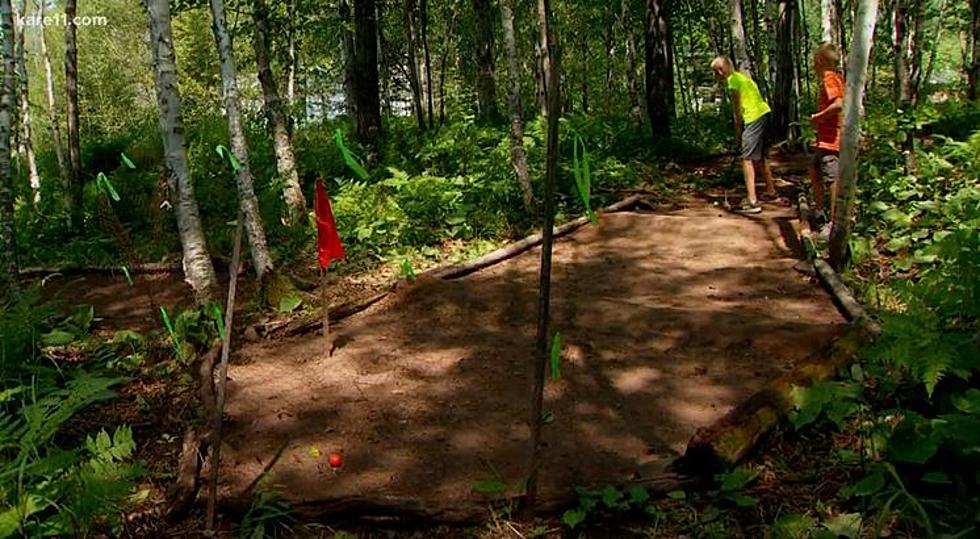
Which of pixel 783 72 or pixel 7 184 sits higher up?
pixel 783 72

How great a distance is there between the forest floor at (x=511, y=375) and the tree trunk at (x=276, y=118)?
2.99 metres

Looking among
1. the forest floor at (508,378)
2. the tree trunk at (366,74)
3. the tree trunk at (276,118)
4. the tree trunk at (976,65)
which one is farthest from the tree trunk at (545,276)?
the tree trunk at (976,65)

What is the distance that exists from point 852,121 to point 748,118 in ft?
9.51

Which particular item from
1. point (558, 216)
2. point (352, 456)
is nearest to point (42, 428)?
point (352, 456)

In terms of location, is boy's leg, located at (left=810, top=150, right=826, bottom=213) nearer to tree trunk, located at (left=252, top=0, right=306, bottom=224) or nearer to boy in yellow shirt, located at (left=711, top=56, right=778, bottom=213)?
boy in yellow shirt, located at (left=711, top=56, right=778, bottom=213)

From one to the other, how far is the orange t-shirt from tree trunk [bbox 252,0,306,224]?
6.47m

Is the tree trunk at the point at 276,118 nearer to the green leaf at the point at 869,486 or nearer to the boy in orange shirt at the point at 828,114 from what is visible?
the boy in orange shirt at the point at 828,114

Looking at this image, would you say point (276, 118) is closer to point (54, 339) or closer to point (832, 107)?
point (54, 339)

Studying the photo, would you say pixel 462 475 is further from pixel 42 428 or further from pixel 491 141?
pixel 491 141

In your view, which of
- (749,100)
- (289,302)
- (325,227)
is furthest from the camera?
(749,100)

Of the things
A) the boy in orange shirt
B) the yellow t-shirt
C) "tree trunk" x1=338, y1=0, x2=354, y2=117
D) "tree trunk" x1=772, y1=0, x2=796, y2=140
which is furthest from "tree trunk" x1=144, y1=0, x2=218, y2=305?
"tree trunk" x1=772, y1=0, x2=796, y2=140

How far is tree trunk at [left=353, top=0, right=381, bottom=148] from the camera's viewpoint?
40.1 ft

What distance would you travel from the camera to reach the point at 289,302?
22.6ft

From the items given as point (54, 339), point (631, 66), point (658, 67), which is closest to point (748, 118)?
point (658, 67)
